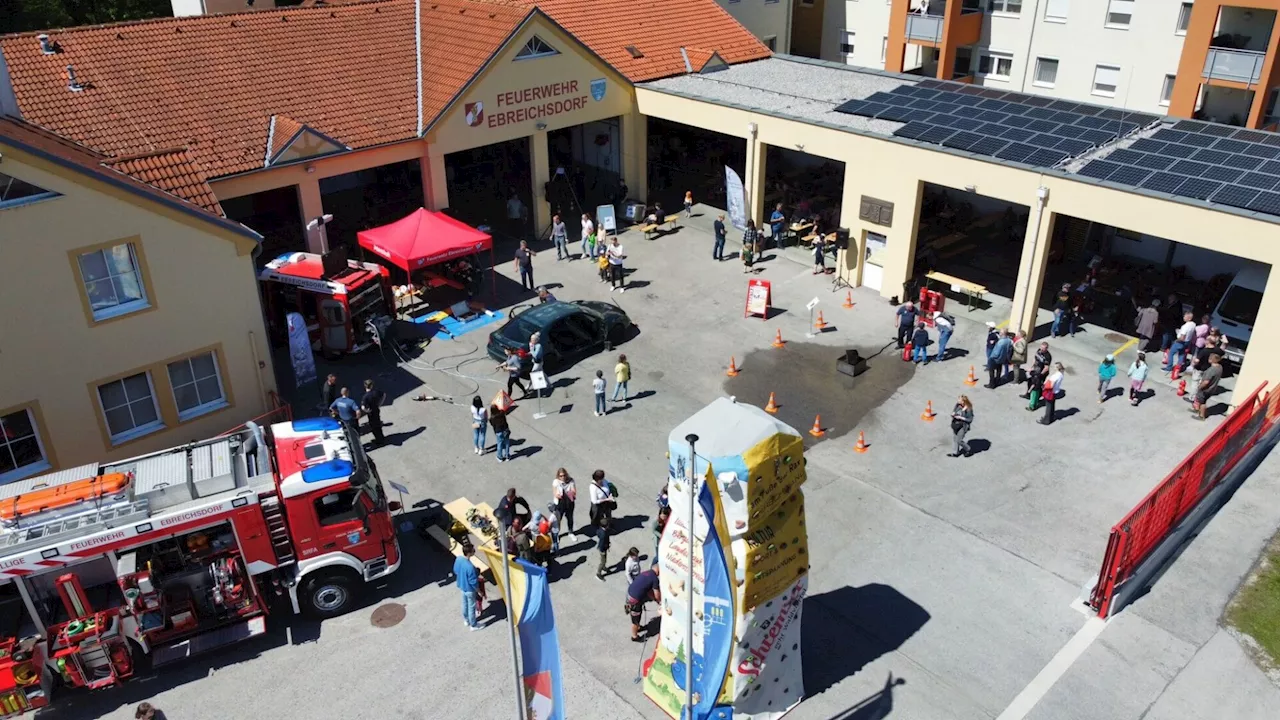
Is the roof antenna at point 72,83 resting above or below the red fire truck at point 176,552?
above

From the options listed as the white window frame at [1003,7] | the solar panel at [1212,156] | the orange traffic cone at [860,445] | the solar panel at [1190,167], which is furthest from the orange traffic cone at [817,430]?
the white window frame at [1003,7]

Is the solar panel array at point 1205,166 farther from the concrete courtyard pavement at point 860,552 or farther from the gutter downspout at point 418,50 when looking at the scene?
the gutter downspout at point 418,50

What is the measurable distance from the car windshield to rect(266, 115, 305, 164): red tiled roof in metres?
7.55

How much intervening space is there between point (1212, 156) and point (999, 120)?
5132mm

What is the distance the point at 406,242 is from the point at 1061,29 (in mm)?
22171

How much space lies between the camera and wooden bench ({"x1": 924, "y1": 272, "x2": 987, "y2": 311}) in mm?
24391

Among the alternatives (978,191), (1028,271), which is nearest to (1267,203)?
(1028,271)

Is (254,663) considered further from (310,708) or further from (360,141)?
(360,141)

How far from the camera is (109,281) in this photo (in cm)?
1738

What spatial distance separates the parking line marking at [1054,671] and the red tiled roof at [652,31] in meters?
22.1

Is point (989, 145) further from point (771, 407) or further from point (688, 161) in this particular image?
point (688, 161)

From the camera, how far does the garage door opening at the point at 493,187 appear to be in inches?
1206

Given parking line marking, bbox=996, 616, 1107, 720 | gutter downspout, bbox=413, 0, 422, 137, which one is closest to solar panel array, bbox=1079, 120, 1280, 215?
parking line marking, bbox=996, 616, 1107, 720

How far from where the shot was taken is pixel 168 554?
13.6 metres
